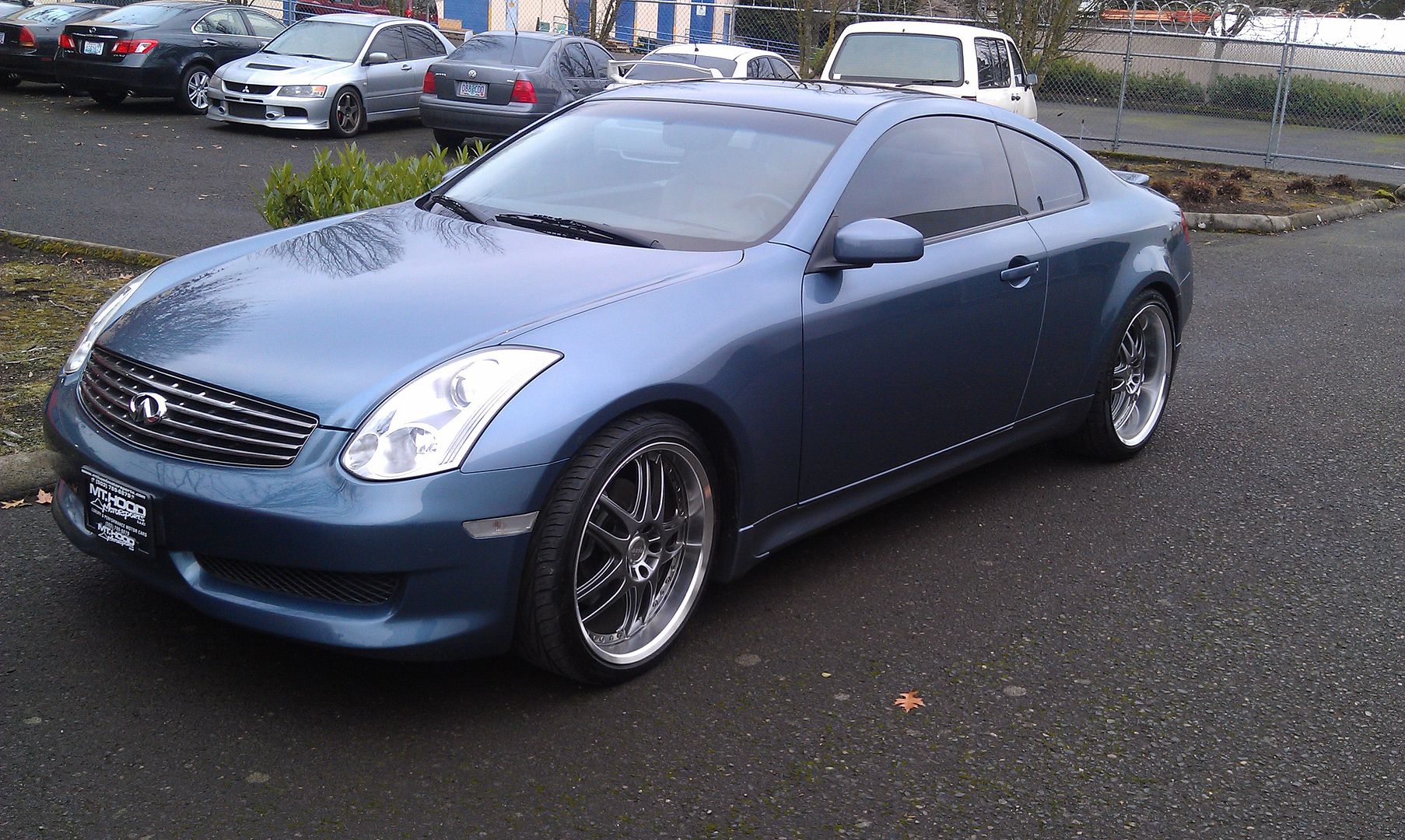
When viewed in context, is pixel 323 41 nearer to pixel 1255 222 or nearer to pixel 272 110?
pixel 272 110

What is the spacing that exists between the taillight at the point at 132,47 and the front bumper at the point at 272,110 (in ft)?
5.82

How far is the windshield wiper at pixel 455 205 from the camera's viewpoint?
Answer: 451 centimetres

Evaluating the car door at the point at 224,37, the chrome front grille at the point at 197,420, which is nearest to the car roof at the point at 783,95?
the chrome front grille at the point at 197,420

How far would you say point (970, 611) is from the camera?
420 cm

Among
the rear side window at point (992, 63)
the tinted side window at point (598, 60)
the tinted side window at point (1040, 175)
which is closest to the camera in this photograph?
the tinted side window at point (1040, 175)

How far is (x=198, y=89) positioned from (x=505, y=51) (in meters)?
4.92

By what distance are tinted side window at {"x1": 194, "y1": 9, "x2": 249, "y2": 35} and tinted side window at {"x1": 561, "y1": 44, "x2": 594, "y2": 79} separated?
564cm

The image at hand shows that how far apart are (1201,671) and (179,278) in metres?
3.29

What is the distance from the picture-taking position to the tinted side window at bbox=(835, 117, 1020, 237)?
439 centimetres

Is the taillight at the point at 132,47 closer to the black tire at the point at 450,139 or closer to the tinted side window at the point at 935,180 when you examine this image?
the black tire at the point at 450,139

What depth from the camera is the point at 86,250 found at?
834cm

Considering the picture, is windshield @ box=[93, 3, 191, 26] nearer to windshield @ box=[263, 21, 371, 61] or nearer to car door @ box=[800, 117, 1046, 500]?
windshield @ box=[263, 21, 371, 61]

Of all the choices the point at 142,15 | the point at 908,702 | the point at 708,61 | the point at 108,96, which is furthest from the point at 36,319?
the point at 142,15

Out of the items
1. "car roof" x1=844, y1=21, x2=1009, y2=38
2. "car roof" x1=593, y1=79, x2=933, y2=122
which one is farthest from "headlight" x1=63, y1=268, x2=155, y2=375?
"car roof" x1=844, y1=21, x2=1009, y2=38
